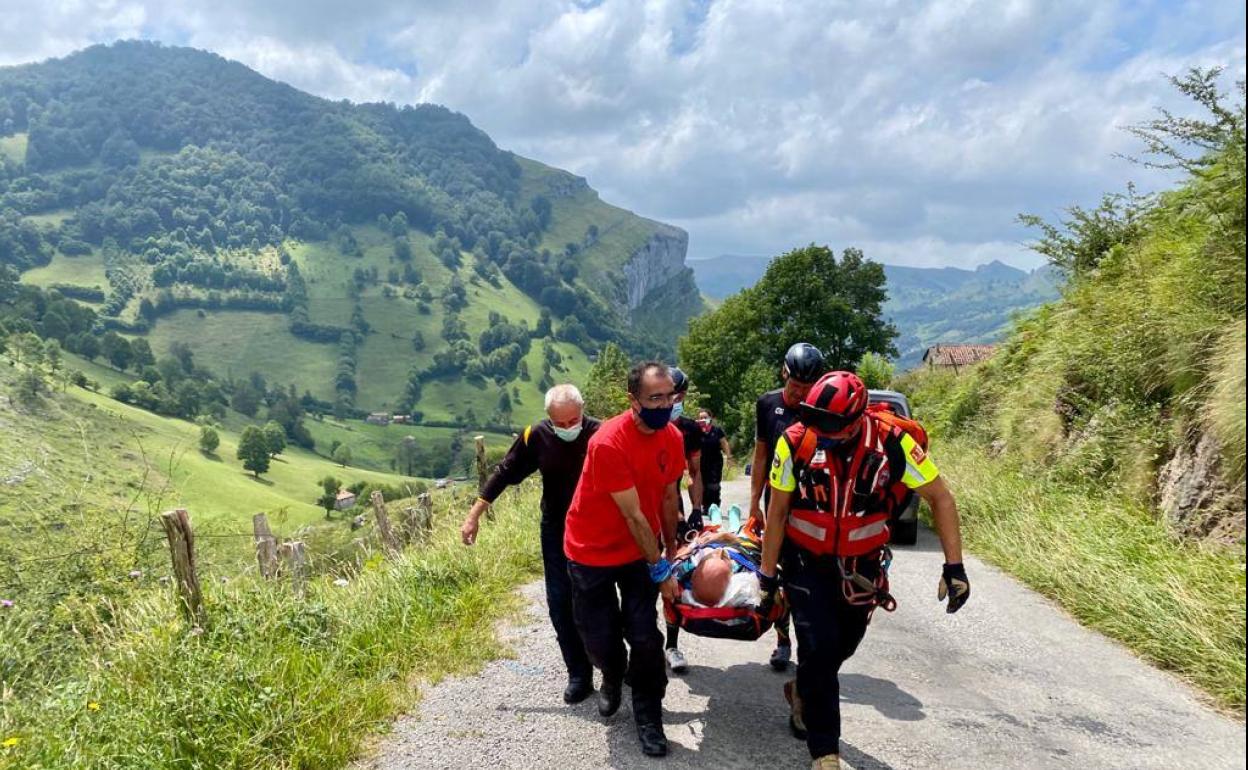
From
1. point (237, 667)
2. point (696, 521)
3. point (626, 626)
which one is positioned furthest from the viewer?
point (696, 521)

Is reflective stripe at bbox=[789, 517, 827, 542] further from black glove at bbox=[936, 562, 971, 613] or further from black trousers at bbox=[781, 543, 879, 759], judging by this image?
black glove at bbox=[936, 562, 971, 613]

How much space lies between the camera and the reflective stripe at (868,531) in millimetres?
3508

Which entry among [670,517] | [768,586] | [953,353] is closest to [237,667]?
[670,517]

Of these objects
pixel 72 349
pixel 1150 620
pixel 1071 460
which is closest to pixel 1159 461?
pixel 1071 460

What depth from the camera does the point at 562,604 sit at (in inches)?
→ 191

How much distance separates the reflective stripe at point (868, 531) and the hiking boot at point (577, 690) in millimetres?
2223

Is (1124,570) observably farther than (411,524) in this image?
No

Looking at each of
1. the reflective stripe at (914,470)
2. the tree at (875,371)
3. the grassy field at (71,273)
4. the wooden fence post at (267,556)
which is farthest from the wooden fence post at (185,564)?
the grassy field at (71,273)

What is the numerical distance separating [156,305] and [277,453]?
9044 cm

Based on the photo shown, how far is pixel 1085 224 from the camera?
1497cm

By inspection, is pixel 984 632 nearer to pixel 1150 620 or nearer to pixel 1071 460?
pixel 1150 620

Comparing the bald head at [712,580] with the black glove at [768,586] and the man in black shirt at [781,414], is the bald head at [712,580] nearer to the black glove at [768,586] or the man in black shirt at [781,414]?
the black glove at [768,586]

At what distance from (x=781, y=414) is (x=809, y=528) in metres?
1.89

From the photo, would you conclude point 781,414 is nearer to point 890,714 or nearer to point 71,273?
point 890,714
